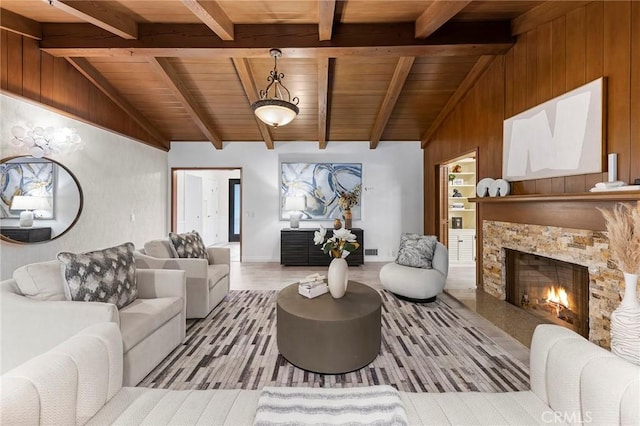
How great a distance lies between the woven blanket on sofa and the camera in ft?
3.78

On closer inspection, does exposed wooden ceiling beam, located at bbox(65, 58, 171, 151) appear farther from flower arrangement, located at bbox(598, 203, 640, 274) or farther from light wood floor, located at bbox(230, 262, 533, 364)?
flower arrangement, located at bbox(598, 203, 640, 274)

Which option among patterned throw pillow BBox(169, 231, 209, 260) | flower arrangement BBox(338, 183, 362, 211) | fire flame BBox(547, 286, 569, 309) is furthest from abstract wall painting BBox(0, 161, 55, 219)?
fire flame BBox(547, 286, 569, 309)

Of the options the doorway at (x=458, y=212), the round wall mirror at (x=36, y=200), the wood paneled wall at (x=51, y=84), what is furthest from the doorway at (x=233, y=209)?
the doorway at (x=458, y=212)

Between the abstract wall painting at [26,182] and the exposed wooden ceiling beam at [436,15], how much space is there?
474cm

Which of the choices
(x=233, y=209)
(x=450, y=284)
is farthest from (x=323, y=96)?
(x=233, y=209)

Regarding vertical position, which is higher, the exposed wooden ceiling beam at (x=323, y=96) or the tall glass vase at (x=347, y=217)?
the exposed wooden ceiling beam at (x=323, y=96)

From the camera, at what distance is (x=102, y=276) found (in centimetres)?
203

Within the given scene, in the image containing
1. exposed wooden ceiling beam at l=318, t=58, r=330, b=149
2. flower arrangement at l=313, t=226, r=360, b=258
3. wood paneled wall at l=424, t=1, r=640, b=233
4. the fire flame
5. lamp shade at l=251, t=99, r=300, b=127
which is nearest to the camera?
wood paneled wall at l=424, t=1, r=640, b=233

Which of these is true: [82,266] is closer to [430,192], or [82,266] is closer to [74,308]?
[74,308]

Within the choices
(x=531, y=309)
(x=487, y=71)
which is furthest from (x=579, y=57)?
(x=531, y=309)

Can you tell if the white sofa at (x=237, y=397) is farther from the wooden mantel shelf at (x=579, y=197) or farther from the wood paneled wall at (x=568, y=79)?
the wood paneled wall at (x=568, y=79)

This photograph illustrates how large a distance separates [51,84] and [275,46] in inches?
115

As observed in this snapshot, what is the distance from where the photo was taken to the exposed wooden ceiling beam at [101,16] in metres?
2.63

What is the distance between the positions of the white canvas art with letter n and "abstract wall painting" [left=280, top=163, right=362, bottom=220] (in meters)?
3.09
